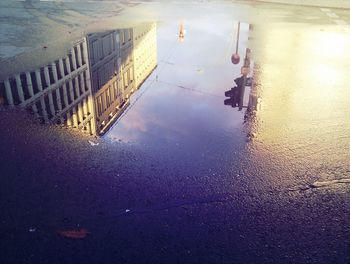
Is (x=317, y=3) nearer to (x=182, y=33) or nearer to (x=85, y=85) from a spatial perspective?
(x=182, y=33)

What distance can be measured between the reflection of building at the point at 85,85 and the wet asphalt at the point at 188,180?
37cm

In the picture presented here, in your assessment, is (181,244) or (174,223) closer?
(181,244)

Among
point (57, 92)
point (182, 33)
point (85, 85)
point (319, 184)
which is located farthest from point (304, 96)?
point (182, 33)

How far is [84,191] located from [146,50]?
22.2ft

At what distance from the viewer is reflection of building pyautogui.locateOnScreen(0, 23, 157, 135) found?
23.3 ft

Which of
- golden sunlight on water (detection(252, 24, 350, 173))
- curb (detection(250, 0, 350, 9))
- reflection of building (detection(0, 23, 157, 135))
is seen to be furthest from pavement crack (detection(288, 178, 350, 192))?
curb (detection(250, 0, 350, 9))

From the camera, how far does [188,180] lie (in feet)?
16.7

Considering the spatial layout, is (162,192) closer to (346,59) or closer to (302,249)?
(302,249)

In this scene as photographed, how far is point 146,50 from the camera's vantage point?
1062cm

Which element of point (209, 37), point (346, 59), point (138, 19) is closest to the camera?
point (346, 59)

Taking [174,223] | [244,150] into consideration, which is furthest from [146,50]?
[174,223]

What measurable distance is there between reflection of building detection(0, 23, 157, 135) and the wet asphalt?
374 mm

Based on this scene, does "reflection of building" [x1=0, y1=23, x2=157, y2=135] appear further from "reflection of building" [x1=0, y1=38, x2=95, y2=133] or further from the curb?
the curb

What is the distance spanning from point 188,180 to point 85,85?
472 centimetres
